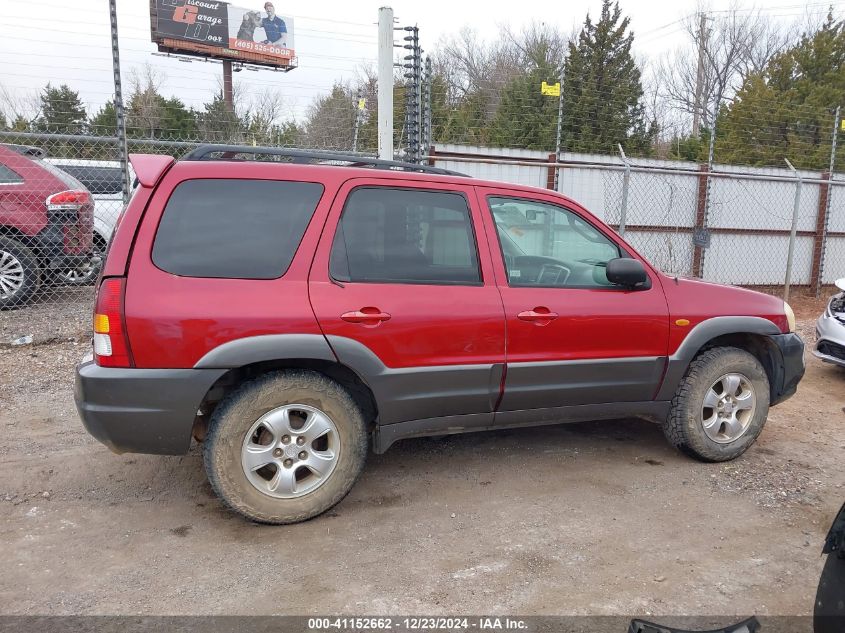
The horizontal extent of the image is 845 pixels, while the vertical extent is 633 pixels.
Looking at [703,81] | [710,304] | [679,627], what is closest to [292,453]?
[679,627]

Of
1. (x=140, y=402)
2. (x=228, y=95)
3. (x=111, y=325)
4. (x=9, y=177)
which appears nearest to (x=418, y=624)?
(x=140, y=402)

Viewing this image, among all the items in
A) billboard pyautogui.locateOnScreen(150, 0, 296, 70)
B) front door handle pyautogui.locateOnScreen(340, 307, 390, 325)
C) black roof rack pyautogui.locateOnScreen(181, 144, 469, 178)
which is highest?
billboard pyautogui.locateOnScreen(150, 0, 296, 70)

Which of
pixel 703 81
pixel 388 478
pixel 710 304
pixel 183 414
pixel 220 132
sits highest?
pixel 703 81

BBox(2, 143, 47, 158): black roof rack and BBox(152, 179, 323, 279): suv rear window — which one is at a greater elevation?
BBox(2, 143, 47, 158): black roof rack

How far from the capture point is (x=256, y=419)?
10.6 feet

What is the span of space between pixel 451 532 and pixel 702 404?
Result: 1.92 metres

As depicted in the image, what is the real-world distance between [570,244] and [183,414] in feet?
8.30

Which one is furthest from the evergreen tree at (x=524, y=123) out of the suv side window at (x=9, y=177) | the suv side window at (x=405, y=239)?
the suv side window at (x=405, y=239)

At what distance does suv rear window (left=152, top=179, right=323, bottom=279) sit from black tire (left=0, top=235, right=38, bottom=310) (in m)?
5.60

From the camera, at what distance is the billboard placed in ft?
120

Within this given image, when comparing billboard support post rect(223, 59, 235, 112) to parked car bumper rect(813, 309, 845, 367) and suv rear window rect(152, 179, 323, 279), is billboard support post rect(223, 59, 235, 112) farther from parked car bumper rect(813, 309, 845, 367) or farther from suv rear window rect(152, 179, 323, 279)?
parked car bumper rect(813, 309, 845, 367)

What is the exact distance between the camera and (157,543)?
323cm

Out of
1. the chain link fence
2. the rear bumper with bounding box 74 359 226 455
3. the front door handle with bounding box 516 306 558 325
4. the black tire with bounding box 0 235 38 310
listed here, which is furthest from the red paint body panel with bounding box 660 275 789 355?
the black tire with bounding box 0 235 38 310

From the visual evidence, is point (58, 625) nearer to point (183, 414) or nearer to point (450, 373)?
point (183, 414)
